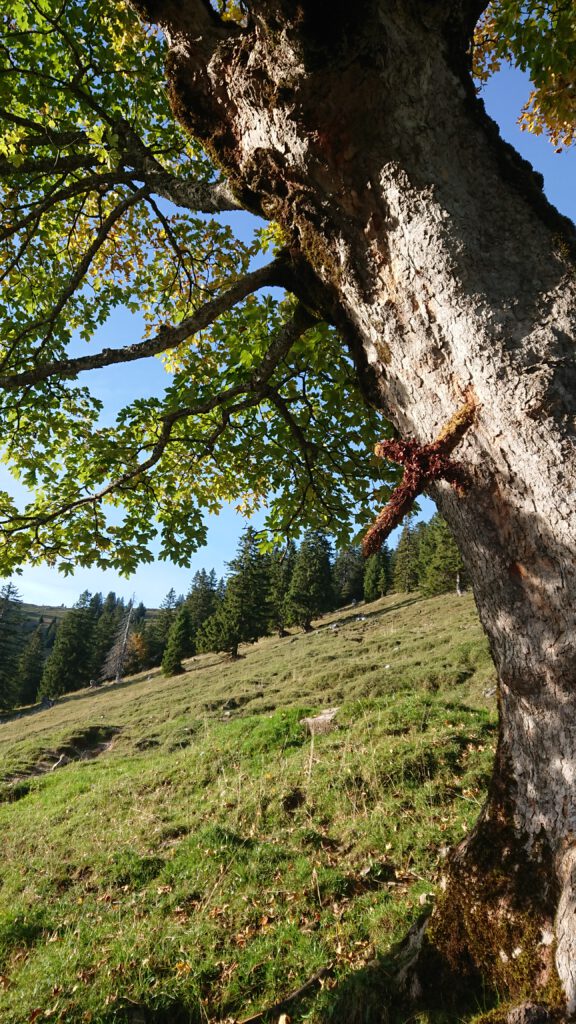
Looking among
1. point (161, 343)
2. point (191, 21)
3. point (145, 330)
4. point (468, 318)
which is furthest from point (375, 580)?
point (468, 318)

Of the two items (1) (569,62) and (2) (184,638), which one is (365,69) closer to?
(1) (569,62)

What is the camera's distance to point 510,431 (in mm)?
2006

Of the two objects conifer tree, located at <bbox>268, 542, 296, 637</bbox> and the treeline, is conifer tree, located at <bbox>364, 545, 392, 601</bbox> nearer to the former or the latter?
the treeline

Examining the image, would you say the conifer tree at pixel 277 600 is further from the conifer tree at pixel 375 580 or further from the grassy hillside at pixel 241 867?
the grassy hillside at pixel 241 867

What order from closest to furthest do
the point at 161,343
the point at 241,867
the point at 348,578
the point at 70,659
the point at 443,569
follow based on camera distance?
1. the point at 161,343
2. the point at 241,867
3. the point at 443,569
4. the point at 70,659
5. the point at 348,578

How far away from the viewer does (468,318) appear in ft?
7.02

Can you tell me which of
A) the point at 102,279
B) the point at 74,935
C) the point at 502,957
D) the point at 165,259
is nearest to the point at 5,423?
the point at 102,279

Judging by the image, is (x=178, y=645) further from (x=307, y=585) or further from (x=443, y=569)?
(x=443, y=569)

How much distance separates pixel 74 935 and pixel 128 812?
4.55 metres

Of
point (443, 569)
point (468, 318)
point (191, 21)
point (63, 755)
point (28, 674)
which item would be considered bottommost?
point (63, 755)

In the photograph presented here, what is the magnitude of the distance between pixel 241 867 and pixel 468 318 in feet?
21.4

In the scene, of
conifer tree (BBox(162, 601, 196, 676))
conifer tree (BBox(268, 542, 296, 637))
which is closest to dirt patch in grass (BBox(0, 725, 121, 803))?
conifer tree (BBox(162, 601, 196, 676))

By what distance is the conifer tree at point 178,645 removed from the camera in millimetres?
52688

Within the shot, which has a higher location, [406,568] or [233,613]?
[406,568]
